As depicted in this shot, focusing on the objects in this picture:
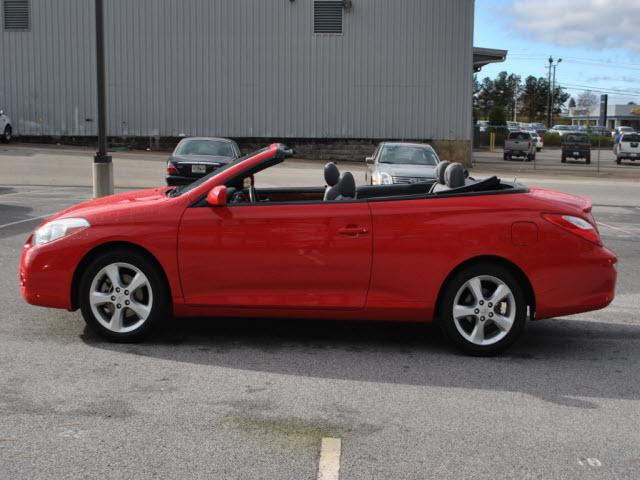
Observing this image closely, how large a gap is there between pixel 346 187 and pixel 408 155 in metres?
11.6

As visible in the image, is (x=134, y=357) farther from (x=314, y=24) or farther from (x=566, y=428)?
(x=314, y=24)

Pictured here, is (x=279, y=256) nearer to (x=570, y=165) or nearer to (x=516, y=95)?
(x=570, y=165)

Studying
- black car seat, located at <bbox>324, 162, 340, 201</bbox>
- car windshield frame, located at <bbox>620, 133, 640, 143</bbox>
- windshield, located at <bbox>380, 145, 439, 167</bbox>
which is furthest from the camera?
car windshield frame, located at <bbox>620, 133, 640, 143</bbox>

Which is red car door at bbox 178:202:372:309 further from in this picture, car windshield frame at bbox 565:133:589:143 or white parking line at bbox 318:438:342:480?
car windshield frame at bbox 565:133:589:143

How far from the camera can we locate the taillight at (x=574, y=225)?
5.87 meters

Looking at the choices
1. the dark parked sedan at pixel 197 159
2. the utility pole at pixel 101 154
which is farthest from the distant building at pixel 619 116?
the utility pole at pixel 101 154

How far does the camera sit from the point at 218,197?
5.83 metres

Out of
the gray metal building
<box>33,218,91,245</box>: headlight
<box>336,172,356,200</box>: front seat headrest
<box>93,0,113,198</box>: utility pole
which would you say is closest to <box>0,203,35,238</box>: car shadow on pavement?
<box>93,0,113,198</box>: utility pole

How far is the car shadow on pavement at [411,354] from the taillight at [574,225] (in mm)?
931

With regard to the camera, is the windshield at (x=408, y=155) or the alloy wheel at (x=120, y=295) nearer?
the alloy wheel at (x=120, y=295)

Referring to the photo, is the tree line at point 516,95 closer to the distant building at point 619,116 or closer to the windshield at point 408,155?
the distant building at point 619,116

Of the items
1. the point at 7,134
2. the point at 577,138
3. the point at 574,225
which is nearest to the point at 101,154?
the point at 574,225

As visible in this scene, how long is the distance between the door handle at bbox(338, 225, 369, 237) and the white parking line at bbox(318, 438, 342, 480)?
1.92 m

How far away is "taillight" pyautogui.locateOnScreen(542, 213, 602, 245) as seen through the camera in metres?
5.87
